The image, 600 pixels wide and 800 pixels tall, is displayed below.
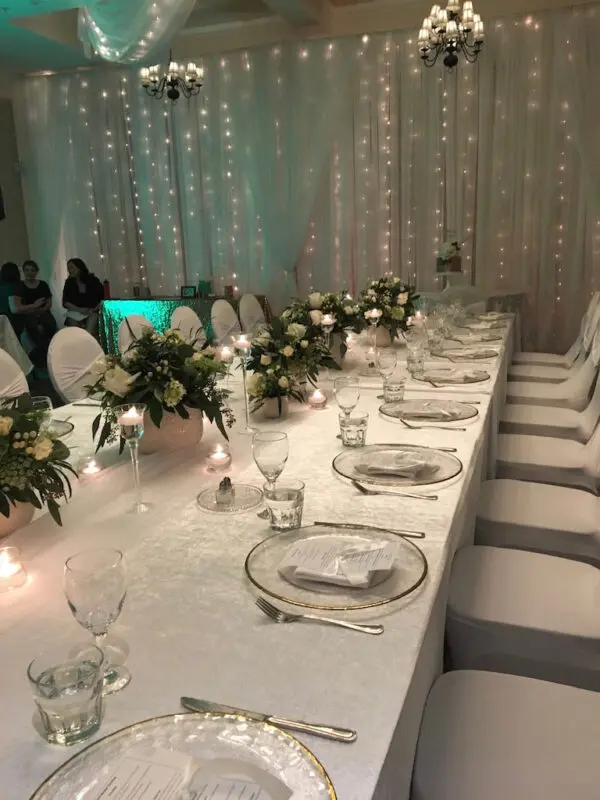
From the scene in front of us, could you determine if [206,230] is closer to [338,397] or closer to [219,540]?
[338,397]

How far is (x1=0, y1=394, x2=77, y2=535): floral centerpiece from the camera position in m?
1.31

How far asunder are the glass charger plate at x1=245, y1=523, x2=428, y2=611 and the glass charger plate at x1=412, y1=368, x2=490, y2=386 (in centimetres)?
144

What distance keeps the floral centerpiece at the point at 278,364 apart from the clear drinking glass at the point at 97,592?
1.24 meters

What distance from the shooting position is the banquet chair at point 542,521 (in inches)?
79.7

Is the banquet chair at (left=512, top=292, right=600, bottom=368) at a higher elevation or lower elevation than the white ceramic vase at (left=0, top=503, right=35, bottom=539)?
lower

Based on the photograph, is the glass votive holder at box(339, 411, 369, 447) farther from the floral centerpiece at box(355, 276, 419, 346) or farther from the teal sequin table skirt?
the teal sequin table skirt

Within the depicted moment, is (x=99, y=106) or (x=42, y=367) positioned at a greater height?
(x=99, y=106)

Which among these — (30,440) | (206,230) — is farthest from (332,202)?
(30,440)

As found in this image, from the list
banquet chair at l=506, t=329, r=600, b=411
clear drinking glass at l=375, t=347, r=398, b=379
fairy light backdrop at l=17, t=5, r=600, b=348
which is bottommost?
banquet chair at l=506, t=329, r=600, b=411

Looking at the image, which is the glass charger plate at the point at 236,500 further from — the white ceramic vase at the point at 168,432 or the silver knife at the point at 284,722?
the silver knife at the point at 284,722

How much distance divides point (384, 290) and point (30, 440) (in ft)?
8.44

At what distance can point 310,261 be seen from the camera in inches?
258

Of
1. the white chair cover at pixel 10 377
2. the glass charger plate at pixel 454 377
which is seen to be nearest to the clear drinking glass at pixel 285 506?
the glass charger plate at pixel 454 377

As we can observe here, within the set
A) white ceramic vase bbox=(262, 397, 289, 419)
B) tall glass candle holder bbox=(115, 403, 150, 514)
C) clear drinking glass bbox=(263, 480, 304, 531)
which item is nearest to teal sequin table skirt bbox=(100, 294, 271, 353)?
white ceramic vase bbox=(262, 397, 289, 419)
